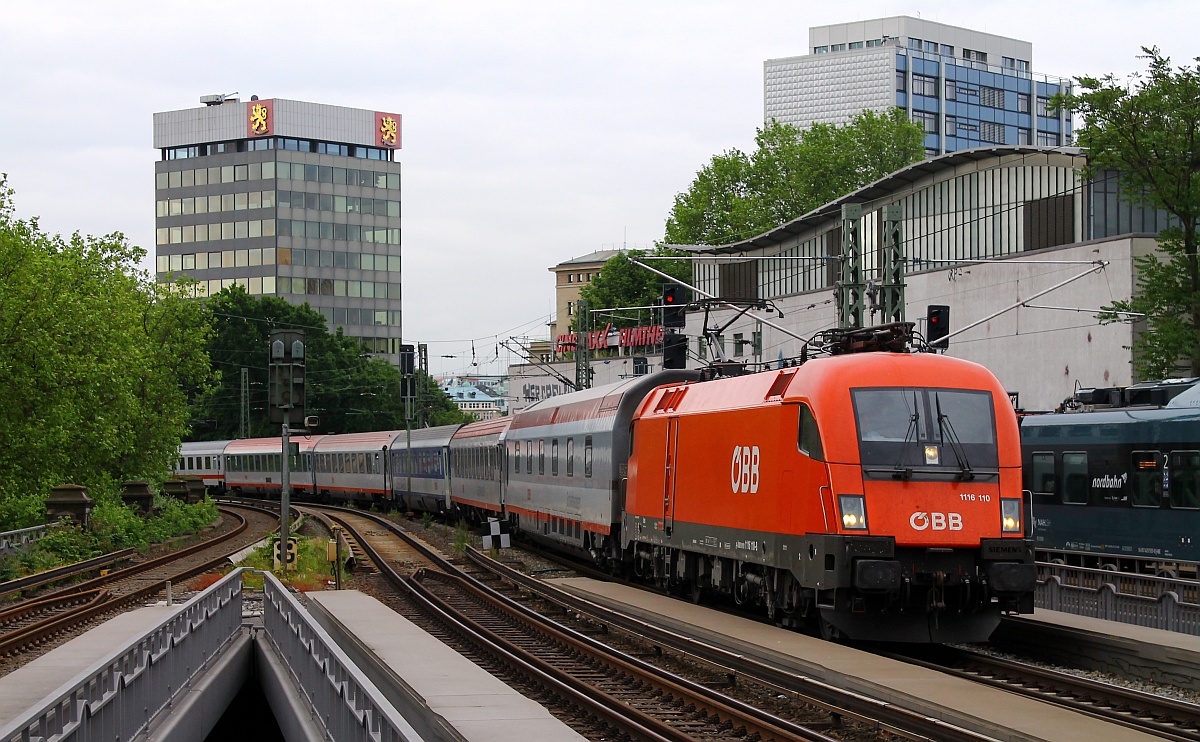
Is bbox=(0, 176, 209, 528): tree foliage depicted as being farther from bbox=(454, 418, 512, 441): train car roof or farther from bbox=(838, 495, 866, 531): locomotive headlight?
bbox=(838, 495, 866, 531): locomotive headlight

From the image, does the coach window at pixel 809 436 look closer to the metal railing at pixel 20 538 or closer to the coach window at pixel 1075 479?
the coach window at pixel 1075 479

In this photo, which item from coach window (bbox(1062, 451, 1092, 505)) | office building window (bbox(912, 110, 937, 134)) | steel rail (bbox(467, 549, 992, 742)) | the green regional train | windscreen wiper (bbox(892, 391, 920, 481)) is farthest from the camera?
office building window (bbox(912, 110, 937, 134))

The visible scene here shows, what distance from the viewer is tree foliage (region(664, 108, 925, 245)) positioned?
90125 millimetres

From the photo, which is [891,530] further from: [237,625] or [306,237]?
[306,237]

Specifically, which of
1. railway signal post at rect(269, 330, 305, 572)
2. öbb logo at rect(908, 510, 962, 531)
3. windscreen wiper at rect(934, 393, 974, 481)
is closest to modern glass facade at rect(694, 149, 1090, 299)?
railway signal post at rect(269, 330, 305, 572)

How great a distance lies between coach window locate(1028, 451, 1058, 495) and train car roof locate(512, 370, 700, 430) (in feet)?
22.8

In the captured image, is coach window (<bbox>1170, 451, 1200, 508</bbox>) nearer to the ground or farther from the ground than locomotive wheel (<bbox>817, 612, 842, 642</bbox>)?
farther from the ground

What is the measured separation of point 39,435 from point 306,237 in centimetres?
9788

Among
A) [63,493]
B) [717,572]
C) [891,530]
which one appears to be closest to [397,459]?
[63,493]

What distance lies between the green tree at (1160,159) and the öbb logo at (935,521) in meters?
24.3

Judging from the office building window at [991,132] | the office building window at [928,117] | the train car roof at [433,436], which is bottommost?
the train car roof at [433,436]

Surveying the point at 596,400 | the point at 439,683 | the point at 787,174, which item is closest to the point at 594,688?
the point at 439,683

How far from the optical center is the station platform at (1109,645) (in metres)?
14.3

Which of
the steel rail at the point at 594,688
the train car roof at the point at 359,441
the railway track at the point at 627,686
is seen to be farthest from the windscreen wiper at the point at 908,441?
the train car roof at the point at 359,441
